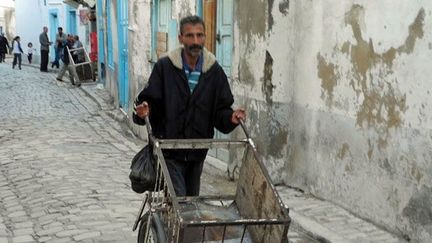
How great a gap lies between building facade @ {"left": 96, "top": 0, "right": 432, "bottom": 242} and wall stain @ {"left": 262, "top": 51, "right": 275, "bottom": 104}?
0.5 inches

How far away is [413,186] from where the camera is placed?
4.82 metres

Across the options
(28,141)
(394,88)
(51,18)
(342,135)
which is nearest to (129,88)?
(28,141)

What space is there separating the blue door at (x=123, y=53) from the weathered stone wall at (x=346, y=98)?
629cm

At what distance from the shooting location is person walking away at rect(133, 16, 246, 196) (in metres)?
4.04

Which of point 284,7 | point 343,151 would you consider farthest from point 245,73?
point 343,151

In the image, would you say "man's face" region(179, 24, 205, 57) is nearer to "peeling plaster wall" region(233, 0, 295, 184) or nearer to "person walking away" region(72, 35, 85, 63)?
"peeling plaster wall" region(233, 0, 295, 184)

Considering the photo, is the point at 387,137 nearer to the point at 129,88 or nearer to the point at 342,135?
the point at 342,135

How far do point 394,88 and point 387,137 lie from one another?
42 centimetres

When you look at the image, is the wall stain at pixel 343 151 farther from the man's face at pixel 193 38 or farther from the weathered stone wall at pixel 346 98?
the man's face at pixel 193 38

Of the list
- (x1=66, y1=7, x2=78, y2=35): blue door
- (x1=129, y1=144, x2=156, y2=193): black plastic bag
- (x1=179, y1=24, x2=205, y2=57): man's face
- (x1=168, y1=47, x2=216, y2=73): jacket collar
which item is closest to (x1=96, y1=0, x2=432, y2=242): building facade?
(x1=168, y1=47, x2=216, y2=73): jacket collar

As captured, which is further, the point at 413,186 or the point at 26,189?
the point at 26,189

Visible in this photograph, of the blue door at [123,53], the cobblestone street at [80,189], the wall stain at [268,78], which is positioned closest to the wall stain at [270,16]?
the wall stain at [268,78]

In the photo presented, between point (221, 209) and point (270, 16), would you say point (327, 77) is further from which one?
point (221, 209)

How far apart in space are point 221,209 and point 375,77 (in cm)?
202
